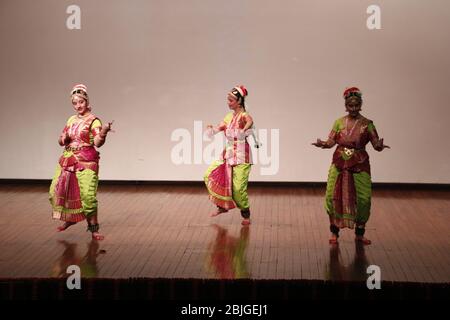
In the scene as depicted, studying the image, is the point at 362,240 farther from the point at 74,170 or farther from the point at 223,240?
the point at 74,170

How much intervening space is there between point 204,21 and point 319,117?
1530 mm

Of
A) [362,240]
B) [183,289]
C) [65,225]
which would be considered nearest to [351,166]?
[362,240]

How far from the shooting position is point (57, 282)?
15.9 feet

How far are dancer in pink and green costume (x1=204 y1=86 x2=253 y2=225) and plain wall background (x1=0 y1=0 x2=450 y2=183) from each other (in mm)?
1820

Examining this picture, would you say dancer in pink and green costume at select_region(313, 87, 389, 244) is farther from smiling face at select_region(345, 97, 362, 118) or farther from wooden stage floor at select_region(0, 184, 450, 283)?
wooden stage floor at select_region(0, 184, 450, 283)

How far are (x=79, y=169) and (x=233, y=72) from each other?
9.42 ft

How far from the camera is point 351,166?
5.71 meters

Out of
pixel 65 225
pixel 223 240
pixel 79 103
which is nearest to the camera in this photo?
pixel 79 103

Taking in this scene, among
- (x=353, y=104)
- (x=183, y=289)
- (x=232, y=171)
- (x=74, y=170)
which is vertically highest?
(x=353, y=104)

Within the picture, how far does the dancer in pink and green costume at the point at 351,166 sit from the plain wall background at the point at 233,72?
8.37ft

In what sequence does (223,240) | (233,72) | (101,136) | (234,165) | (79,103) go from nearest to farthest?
1. (101,136)
2. (79,103)
3. (223,240)
4. (234,165)
5. (233,72)

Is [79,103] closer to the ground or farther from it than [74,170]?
farther from it

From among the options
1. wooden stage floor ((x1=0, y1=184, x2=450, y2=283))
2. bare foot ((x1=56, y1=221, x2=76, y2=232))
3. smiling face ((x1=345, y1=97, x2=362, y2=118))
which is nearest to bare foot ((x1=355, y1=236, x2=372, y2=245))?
wooden stage floor ((x1=0, y1=184, x2=450, y2=283))

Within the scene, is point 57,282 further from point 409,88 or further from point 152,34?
point 409,88
